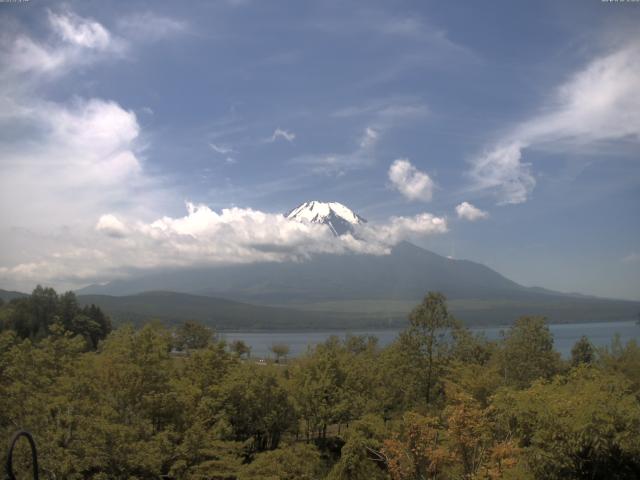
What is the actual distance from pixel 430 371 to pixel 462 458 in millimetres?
12717

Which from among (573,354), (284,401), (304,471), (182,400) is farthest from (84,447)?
(573,354)

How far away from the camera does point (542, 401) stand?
18547mm

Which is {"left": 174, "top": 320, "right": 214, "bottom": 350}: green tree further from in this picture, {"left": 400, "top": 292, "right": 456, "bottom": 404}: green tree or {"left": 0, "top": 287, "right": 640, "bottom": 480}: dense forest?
{"left": 400, "top": 292, "right": 456, "bottom": 404}: green tree

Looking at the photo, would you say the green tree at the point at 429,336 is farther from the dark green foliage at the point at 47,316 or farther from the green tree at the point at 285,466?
the dark green foliage at the point at 47,316

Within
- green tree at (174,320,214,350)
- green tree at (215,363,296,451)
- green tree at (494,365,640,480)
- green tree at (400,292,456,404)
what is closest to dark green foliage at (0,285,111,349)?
green tree at (174,320,214,350)

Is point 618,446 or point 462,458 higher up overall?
point 618,446

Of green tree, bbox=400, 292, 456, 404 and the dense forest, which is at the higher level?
green tree, bbox=400, 292, 456, 404

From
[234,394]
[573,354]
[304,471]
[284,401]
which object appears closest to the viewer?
[304,471]

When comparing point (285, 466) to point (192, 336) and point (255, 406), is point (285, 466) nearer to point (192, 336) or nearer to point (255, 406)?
point (255, 406)

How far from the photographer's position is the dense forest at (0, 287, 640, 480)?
55.8 feet

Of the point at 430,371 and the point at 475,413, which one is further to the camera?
the point at 430,371

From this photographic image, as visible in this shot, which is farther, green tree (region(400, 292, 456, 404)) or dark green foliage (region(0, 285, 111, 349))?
dark green foliage (region(0, 285, 111, 349))

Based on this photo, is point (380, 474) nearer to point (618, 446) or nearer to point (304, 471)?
point (304, 471)

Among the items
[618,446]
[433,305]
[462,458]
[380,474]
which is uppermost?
[433,305]
